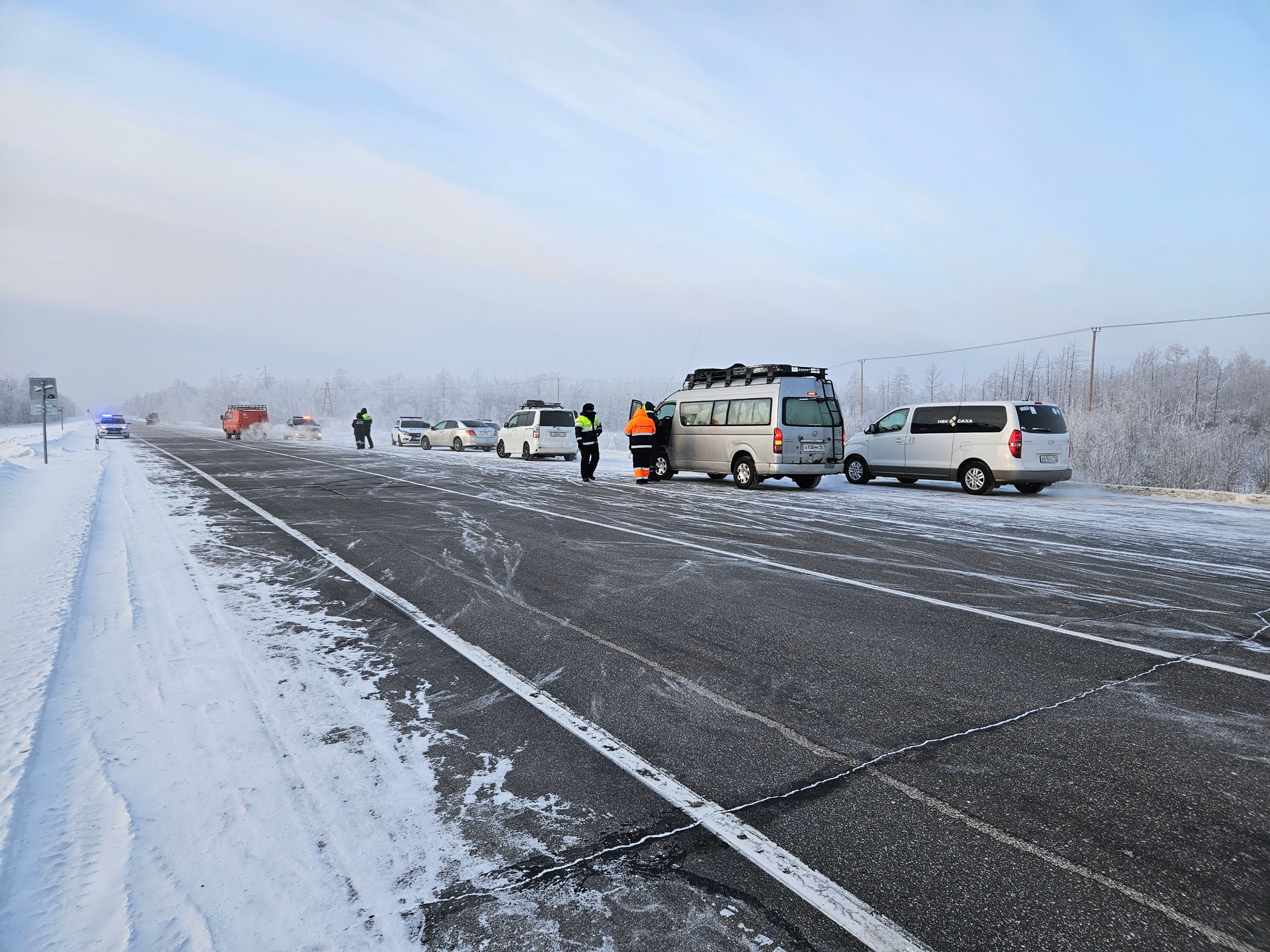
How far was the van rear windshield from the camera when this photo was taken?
48.5ft

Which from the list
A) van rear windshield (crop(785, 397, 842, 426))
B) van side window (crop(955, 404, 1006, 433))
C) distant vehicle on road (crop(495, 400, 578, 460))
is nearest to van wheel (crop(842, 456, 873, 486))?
van rear windshield (crop(785, 397, 842, 426))

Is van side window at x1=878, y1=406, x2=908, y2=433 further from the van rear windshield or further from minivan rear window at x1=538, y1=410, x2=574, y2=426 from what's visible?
minivan rear window at x1=538, y1=410, x2=574, y2=426

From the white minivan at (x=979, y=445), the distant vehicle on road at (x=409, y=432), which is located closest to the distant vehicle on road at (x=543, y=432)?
the distant vehicle on road at (x=409, y=432)

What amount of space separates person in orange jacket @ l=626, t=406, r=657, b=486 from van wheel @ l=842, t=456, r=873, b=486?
4.70 m

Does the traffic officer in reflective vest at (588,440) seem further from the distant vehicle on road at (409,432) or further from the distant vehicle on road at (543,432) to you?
the distant vehicle on road at (409,432)

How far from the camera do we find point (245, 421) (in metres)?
45.0

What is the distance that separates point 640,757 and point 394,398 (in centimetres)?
18768

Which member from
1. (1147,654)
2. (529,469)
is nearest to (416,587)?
(1147,654)

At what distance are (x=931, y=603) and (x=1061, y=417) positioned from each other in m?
10.7

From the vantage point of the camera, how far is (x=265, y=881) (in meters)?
2.26

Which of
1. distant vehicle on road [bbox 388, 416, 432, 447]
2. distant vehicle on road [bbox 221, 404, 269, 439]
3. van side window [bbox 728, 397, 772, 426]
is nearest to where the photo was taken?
van side window [bbox 728, 397, 772, 426]

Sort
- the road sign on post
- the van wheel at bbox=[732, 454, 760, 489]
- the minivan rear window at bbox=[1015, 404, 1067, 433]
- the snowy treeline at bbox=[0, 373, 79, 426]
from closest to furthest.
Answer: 1. the minivan rear window at bbox=[1015, 404, 1067, 433]
2. the van wheel at bbox=[732, 454, 760, 489]
3. the road sign on post
4. the snowy treeline at bbox=[0, 373, 79, 426]

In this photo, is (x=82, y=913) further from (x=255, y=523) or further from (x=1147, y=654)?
(x=255, y=523)

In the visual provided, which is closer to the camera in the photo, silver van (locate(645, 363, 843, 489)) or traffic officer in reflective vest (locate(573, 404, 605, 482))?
silver van (locate(645, 363, 843, 489))
